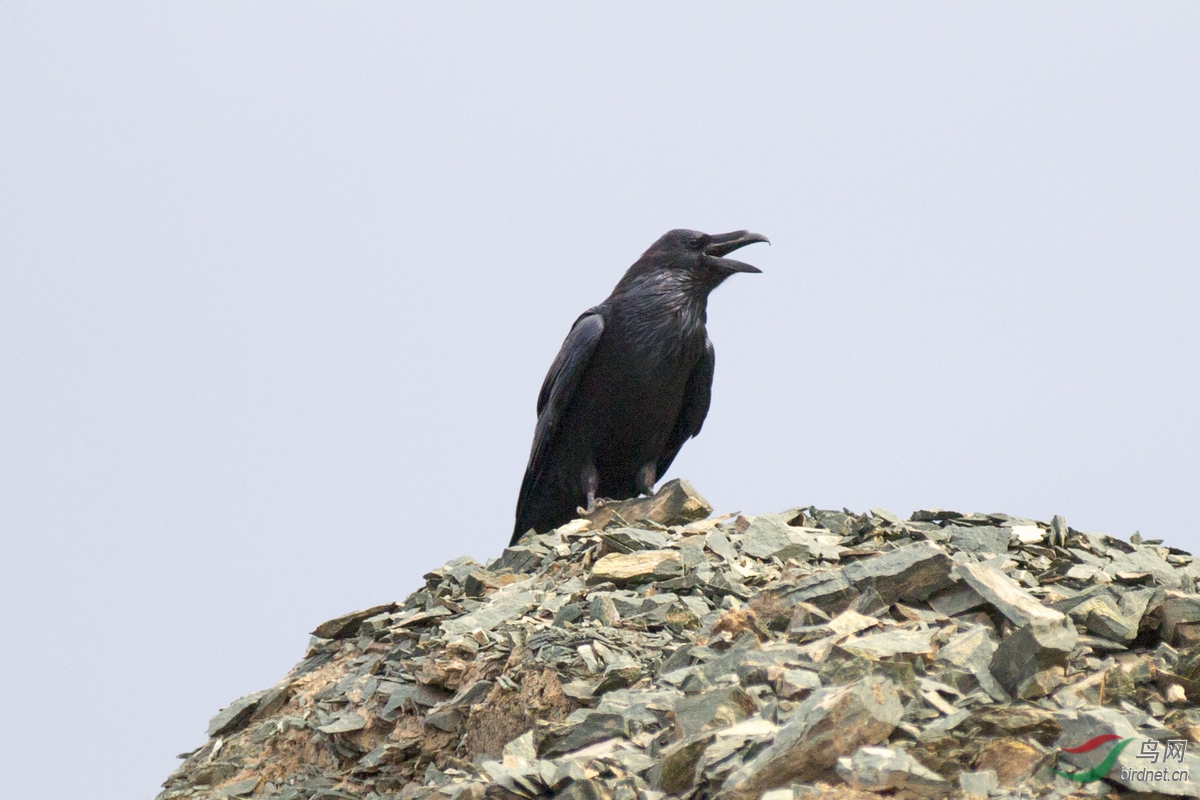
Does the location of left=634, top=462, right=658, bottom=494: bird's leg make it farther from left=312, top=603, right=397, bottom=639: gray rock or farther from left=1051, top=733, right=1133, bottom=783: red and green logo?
left=1051, top=733, right=1133, bottom=783: red and green logo

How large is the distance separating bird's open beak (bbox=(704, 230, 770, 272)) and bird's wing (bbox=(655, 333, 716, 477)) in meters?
0.49

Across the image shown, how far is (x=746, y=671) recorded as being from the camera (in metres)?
4.54

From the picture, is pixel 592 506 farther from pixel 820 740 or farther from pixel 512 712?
pixel 820 740

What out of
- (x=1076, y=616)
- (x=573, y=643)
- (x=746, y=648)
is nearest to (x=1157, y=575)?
(x=1076, y=616)

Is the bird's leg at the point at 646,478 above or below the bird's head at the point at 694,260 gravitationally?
below

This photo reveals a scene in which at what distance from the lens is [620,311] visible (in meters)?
8.02

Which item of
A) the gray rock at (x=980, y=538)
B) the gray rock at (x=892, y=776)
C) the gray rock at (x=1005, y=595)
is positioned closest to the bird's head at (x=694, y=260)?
the gray rock at (x=980, y=538)

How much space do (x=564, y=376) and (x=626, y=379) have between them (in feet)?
1.27

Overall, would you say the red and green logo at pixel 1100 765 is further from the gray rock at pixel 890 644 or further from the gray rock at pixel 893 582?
the gray rock at pixel 893 582

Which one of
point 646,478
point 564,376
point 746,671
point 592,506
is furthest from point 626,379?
point 746,671

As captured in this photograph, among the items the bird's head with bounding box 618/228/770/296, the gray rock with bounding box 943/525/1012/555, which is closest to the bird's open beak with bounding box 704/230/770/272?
the bird's head with bounding box 618/228/770/296

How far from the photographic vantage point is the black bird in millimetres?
7875

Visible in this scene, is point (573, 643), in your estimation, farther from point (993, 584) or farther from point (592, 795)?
point (993, 584)

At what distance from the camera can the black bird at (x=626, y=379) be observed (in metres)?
7.88
